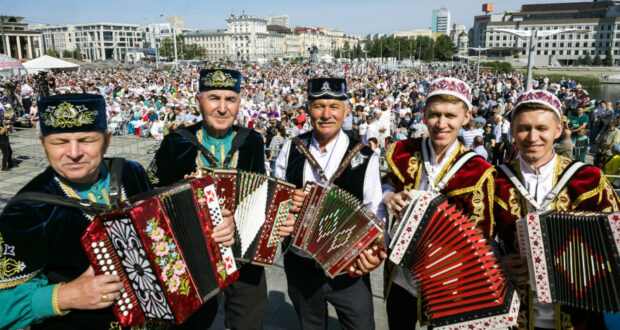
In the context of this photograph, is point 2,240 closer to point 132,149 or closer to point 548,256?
point 548,256

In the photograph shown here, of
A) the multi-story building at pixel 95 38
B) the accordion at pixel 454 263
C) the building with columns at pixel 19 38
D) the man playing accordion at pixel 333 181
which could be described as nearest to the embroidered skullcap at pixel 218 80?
the man playing accordion at pixel 333 181

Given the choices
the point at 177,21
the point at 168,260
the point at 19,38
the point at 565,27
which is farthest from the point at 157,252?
the point at 177,21

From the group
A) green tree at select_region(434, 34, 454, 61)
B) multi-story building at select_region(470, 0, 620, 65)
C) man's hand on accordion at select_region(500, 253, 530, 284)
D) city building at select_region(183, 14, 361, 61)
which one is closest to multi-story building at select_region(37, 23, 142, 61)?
city building at select_region(183, 14, 361, 61)

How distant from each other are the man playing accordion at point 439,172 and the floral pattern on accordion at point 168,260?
145 centimetres

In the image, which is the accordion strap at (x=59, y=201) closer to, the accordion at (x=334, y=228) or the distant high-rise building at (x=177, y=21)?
the accordion at (x=334, y=228)

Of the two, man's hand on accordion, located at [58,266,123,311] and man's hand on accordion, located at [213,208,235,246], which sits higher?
man's hand on accordion, located at [213,208,235,246]

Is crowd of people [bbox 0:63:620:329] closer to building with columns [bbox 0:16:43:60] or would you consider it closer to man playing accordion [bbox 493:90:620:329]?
man playing accordion [bbox 493:90:620:329]

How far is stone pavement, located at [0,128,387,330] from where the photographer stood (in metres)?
4.27

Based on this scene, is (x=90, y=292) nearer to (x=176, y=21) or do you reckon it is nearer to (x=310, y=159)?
(x=310, y=159)

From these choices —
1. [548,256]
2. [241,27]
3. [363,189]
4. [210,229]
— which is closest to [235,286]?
[210,229]

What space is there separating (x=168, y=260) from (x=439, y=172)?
195cm

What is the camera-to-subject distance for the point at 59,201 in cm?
217

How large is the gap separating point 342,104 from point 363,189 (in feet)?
2.35

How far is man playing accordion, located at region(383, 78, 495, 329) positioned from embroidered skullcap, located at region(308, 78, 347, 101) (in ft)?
2.11
